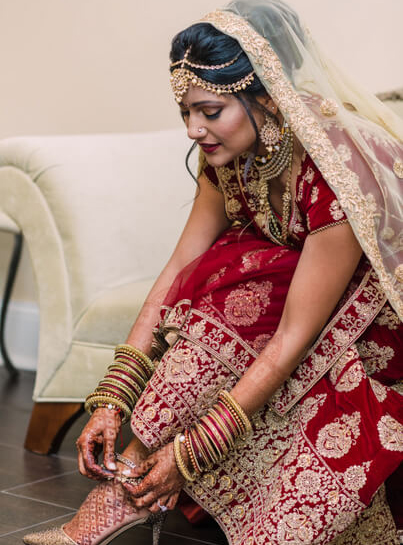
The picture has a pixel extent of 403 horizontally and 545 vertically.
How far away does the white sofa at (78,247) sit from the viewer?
5.69 feet

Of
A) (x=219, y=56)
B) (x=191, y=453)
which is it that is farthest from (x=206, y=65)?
(x=191, y=453)

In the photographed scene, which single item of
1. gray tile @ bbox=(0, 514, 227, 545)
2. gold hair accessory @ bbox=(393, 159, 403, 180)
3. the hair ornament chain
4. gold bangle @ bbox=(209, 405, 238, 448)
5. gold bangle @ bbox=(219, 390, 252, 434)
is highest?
the hair ornament chain

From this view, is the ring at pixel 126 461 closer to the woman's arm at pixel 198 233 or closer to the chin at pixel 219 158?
the woman's arm at pixel 198 233

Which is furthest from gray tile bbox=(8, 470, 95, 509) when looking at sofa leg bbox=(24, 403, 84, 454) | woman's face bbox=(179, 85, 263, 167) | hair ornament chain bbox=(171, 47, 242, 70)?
hair ornament chain bbox=(171, 47, 242, 70)

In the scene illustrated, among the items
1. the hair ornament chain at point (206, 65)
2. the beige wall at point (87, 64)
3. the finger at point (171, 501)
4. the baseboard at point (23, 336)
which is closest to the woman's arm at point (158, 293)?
the finger at point (171, 501)

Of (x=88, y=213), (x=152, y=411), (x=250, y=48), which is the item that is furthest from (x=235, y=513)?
(x=88, y=213)

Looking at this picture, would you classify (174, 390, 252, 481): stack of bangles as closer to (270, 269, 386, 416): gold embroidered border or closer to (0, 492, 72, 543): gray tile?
(270, 269, 386, 416): gold embroidered border

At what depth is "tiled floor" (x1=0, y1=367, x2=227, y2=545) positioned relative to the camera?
131 cm

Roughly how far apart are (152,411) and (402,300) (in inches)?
17.3

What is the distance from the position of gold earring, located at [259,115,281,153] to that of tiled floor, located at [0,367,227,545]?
738 millimetres

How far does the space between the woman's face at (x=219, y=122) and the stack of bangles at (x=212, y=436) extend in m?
0.41

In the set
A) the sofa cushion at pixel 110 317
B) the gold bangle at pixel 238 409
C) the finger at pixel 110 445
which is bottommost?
the sofa cushion at pixel 110 317

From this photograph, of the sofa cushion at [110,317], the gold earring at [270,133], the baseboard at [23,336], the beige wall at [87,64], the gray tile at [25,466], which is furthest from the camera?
the baseboard at [23,336]

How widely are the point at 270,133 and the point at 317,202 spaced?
15 cm
